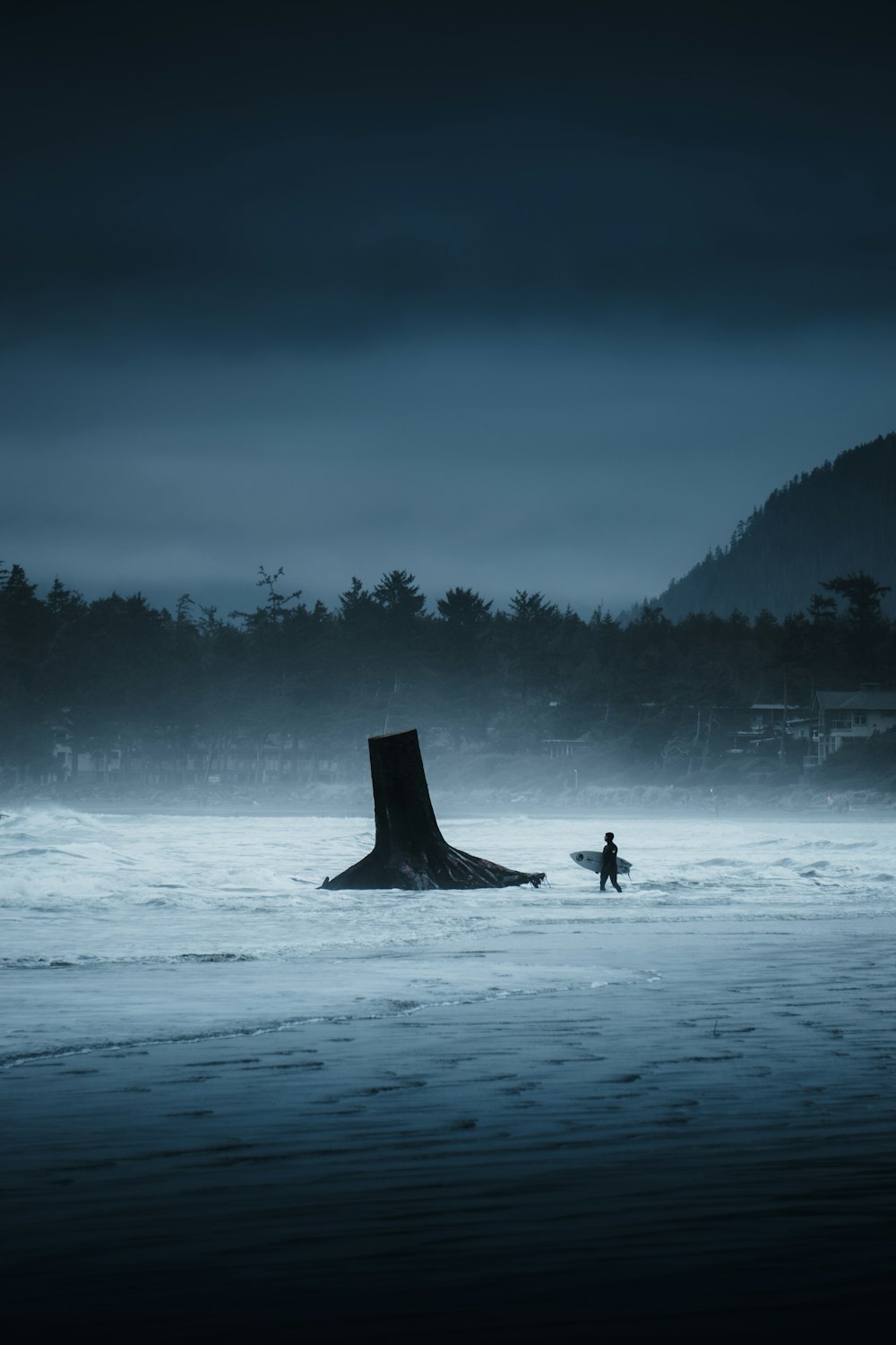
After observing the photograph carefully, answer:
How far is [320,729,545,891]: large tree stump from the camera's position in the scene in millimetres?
26578

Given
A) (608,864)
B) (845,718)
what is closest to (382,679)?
(845,718)

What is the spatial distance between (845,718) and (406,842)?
114206mm

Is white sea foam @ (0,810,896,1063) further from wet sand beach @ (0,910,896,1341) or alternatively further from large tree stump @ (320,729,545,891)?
wet sand beach @ (0,910,896,1341)

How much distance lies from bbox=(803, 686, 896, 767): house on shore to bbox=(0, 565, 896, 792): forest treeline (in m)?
5.33

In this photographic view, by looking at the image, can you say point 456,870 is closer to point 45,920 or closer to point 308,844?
point 45,920

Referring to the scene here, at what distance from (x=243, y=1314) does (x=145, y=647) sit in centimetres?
14574

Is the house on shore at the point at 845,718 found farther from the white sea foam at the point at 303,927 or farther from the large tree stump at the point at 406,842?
the large tree stump at the point at 406,842

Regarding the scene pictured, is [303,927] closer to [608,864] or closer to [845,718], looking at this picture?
[608,864]

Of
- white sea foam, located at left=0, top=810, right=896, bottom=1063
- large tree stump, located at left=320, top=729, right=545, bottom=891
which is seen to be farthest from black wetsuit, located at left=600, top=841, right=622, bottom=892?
large tree stump, located at left=320, top=729, right=545, bottom=891

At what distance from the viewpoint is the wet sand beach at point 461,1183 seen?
4688 millimetres

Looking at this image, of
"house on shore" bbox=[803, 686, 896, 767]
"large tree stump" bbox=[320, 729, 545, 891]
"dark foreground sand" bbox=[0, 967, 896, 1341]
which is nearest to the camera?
"dark foreground sand" bbox=[0, 967, 896, 1341]

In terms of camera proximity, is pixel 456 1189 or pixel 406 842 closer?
pixel 456 1189

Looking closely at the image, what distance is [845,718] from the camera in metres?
134

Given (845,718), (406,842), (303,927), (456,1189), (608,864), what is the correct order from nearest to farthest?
(456,1189), (303,927), (406,842), (608,864), (845,718)
